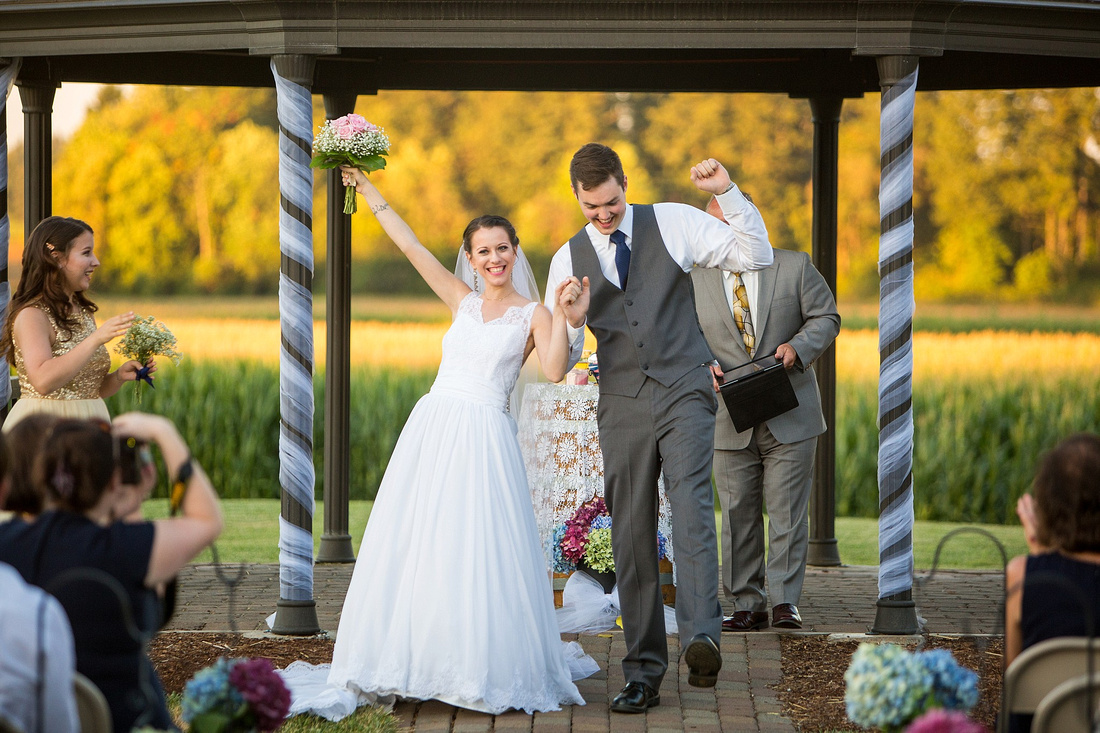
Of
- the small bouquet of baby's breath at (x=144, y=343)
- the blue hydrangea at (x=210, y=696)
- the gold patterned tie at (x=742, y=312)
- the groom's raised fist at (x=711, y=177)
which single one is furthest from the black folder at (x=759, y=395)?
the blue hydrangea at (x=210, y=696)

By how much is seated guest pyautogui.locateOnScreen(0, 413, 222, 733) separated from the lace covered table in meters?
3.64

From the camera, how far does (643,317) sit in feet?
15.5

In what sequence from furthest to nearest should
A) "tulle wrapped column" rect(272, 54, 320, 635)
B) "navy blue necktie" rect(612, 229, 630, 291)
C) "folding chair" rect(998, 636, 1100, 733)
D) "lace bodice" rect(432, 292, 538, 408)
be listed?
"tulle wrapped column" rect(272, 54, 320, 635) → "lace bodice" rect(432, 292, 538, 408) → "navy blue necktie" rect(612, 229, 630, 291) → "folding chair" rect(998, 636, 1100, 733)

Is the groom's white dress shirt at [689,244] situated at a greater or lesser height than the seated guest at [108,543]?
greater

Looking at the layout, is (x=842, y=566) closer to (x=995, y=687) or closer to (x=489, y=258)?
(x=995, y=687)

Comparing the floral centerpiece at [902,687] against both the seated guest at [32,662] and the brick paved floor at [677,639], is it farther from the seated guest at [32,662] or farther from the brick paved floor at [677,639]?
the seated guest at [32,662]

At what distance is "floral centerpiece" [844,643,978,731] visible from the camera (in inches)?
111

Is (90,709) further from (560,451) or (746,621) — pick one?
(560,451)

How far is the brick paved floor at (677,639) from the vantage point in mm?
4629

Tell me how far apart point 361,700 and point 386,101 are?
20465 mm

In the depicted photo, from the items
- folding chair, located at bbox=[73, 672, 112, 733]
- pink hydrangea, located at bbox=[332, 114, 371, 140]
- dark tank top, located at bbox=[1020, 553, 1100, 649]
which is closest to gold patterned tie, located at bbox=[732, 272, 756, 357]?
pink hydrangea, located at bbox=[332, 114, 371, 140]

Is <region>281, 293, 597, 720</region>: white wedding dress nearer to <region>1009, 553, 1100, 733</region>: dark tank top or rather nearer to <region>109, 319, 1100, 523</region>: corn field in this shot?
<region>1009, 553, 1100, 733</region>: dark tank top

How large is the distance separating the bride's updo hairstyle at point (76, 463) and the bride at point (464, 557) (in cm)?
197

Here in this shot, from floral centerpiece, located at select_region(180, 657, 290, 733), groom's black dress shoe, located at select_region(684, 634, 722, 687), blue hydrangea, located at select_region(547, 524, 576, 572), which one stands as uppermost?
floral centerpiece, located at select_region(180, 657, 290, 733)
